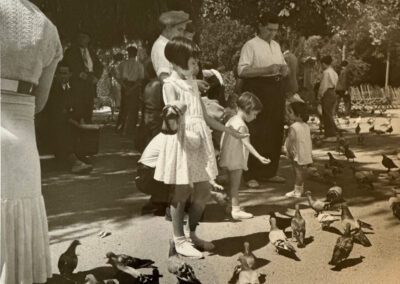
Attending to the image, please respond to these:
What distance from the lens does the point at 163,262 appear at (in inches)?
Answer: 142

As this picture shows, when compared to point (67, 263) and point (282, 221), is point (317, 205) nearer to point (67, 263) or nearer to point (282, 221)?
point (282, 221)

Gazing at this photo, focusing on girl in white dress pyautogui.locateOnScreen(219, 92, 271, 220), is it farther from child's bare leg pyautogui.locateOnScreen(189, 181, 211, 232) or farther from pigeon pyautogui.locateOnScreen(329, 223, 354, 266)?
pigeon pyautogui.locateOnScreen(329, 223, 354, 266)

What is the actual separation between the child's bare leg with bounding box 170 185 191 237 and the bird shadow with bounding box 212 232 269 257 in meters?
0.26

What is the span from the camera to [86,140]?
267 inches

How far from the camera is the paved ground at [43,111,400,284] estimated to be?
11.6ft

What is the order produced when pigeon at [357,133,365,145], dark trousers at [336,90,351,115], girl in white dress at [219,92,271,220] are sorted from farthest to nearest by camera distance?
dark trousers at [336,90,351,115], pigeon at [357,133,365,145], girl in white dress at [219,92,271,220]

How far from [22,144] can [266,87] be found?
3.23 meters

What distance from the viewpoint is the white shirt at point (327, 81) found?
290 inches

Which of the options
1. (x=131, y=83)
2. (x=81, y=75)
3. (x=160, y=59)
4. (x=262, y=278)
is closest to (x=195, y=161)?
(x=262, y=278)

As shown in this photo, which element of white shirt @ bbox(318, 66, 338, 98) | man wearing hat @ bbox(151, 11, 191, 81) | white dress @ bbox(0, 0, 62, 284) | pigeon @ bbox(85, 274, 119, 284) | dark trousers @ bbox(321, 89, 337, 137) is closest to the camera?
white dress @ bbox(0, 0, 62, 284)

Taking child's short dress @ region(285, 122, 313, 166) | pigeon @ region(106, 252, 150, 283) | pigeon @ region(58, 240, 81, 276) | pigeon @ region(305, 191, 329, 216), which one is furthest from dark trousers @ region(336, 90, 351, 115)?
pigeon @ region(58, 240, 81, 276)

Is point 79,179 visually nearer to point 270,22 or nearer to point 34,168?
point 270,22

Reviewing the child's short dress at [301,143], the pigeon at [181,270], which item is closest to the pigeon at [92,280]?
the pigeon at [181,270]

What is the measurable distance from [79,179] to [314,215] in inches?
94.2
